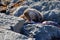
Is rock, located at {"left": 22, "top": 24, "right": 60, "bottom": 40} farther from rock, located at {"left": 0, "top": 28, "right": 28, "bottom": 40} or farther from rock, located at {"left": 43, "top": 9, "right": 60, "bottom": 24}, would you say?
rock, located at {"left": 43, "top": 9, "right": 60, "bottom": 24}

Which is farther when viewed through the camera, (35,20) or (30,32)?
(35,20)

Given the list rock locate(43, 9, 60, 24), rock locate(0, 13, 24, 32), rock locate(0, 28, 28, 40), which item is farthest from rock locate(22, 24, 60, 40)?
rock locate(43, 9, 60, 24)

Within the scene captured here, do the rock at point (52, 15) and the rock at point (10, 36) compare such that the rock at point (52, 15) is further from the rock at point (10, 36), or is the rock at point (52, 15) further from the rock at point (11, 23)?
the rock at point (10, 36)

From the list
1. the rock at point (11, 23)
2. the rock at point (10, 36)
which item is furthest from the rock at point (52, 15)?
the rock at point (10, 36)

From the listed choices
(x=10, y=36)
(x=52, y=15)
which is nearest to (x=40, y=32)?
(x=10, y=36)

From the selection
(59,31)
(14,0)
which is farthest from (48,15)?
(14,0)

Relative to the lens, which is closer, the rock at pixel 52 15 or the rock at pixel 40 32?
the rock at pixel 40 32

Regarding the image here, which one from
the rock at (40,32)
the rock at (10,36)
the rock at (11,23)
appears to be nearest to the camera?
the rock at (10,36)

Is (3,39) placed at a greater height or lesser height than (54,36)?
greater

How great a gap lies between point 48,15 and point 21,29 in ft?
7.49

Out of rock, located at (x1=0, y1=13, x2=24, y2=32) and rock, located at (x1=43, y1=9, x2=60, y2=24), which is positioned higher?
rock, located at (x1=0, y1=13, x2=24, y2=32)

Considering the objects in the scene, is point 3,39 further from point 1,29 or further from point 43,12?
point 43,12

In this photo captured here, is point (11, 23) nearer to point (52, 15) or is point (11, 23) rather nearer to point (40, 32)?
point (40, 32)

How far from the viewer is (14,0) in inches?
443
